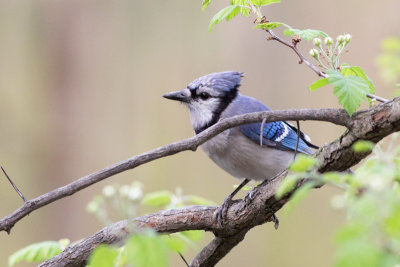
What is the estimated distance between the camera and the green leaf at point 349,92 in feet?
2.61

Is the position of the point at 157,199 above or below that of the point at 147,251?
below

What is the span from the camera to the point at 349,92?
798mm

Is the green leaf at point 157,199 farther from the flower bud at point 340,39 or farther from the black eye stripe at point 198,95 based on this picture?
the flower bud at point 340,39

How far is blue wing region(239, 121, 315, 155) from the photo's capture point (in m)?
1.39

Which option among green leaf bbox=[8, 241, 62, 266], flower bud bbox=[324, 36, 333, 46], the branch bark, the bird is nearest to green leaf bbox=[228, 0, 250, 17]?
flower bud bbox=[324, 36, 333, 46]

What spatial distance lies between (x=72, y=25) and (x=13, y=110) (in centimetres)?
41

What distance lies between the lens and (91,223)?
2203 millimetres

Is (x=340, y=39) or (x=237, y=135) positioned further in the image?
(x=237, y=135)

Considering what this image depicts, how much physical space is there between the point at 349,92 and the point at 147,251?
1.44ft

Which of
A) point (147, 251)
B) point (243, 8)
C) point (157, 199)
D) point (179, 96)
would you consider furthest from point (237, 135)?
point (147, 251)

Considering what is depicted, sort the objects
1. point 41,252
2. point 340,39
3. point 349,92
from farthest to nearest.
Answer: point 41,252
point 340,39
point 349,92

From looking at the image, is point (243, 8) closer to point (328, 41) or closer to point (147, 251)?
point (328, 41)

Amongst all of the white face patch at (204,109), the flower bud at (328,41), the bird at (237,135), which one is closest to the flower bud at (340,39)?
the flower bud at (328,41)

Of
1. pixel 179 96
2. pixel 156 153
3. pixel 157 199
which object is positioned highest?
pixel 156 153
